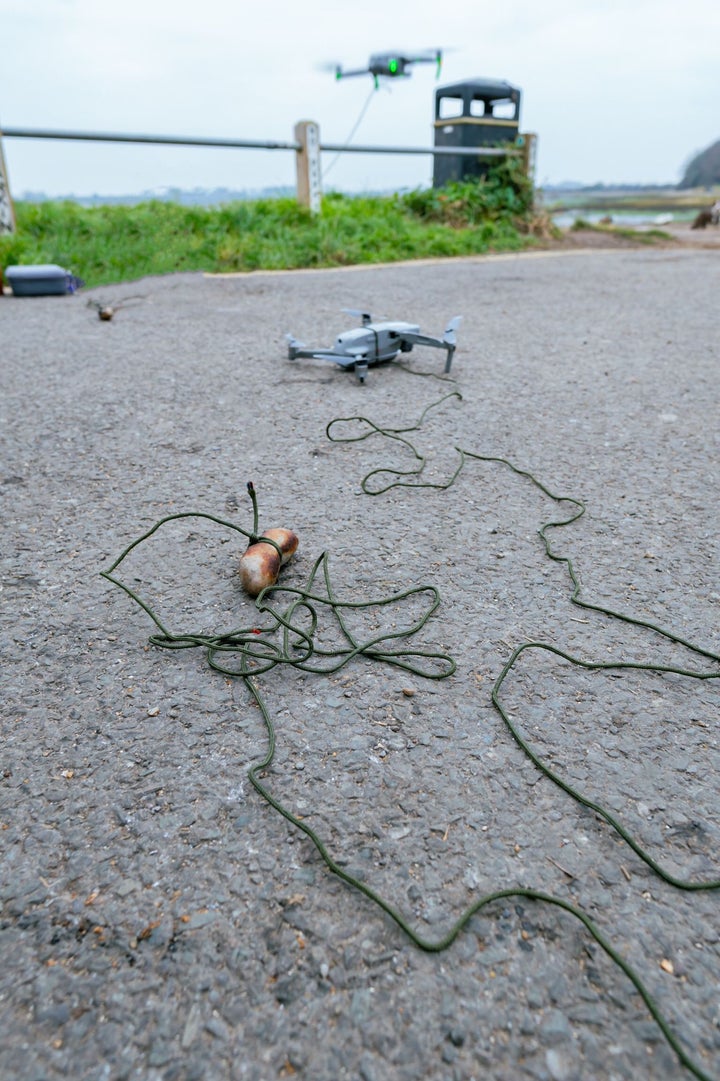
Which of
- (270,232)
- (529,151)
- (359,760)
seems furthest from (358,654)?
(529,151)

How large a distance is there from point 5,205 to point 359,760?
6.48 m

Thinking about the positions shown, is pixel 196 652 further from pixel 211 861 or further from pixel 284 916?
pixel 284 916

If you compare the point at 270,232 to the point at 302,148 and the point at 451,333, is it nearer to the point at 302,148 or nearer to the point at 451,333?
the point at 302,148

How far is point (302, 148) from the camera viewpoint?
754 centimetres

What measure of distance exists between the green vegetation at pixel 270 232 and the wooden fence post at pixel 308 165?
0.60ft

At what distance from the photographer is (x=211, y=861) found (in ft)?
3.72

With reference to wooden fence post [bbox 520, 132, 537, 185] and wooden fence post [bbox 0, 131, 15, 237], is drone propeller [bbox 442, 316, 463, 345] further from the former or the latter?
wooden fence post [bbox 520, 132, 537, 185]

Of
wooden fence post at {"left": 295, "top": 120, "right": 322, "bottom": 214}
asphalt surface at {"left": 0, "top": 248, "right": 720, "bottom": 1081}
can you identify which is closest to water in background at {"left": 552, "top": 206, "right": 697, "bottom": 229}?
wooden fence post at {"left": 295, "top": 120, "right": 322, "bottom": 214}

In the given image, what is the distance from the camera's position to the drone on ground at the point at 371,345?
3.35m

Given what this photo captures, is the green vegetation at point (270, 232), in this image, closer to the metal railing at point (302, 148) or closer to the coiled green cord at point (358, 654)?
the metal railing at point (302, 148)

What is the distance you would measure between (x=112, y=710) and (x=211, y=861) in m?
0.43

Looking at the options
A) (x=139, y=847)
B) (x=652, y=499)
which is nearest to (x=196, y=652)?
(x=139, y=847)

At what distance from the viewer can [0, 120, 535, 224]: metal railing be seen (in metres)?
6.16

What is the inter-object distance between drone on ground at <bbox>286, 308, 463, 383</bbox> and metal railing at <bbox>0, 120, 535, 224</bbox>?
13.4 ft
